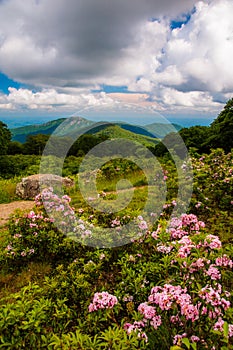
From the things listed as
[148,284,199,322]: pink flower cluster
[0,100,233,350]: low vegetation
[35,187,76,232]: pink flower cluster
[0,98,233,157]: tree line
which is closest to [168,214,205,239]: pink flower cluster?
[0,100,233,350]: low vegetation

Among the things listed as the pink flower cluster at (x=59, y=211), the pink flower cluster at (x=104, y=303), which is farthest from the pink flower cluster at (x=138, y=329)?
the pink flower cluster at (x=59, y=211)

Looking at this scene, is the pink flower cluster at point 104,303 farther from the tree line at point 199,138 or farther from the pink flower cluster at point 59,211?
the tree line at point 199,138

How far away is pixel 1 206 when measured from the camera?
9.26 m

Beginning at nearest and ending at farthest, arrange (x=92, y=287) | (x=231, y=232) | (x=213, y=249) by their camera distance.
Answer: (x=213, y=249)
(x=92, y=287)
(x=231, y=232)

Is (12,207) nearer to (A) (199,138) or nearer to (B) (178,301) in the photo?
(B) (178,301)

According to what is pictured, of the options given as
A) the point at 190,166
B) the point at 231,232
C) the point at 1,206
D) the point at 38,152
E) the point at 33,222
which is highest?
the point at 190,166

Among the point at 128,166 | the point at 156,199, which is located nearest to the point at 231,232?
the point at 156,199

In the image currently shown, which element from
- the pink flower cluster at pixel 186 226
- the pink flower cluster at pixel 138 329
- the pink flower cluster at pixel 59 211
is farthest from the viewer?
the pink flower cluster at pixel 59 211

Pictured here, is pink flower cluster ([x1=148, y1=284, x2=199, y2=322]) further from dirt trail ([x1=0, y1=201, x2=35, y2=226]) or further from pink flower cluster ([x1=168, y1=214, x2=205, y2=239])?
dirt trail ([x1=0, y1=201, x2=35, y2=226])

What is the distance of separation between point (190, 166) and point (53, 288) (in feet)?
16.3

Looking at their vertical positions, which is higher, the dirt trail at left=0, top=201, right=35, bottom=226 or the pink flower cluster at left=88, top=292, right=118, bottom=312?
the pink flower cluster at left=88, top=292, right=118, bottom=312

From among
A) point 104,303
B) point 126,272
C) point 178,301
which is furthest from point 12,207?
point 178,301

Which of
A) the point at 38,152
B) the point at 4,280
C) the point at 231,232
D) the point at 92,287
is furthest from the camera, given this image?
the point at 38,152

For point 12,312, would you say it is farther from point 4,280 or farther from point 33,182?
point 33,182
